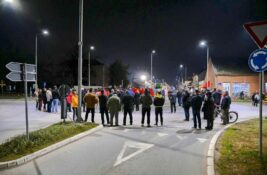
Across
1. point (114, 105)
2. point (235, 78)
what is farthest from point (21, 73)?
point (235, 78)

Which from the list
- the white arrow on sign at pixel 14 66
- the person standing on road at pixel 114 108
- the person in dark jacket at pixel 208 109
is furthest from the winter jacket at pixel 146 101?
the white arrow on sign at pixel 14 66

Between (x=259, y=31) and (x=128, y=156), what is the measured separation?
471 cm

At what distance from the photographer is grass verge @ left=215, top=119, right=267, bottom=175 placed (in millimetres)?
7198

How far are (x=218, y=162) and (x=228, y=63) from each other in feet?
192

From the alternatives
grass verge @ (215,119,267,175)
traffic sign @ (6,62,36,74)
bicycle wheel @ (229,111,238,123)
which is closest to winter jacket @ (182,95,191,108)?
bicycle wheel @ (229,111,238,123)

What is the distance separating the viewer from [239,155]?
28.7 ft

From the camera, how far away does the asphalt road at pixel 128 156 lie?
741 centimetres

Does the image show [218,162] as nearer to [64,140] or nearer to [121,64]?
[64,140]

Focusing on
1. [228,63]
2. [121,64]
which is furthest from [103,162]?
[121,64]

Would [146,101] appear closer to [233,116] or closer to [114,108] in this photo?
[114,108]

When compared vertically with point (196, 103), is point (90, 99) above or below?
above

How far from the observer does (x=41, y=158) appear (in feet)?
28.6

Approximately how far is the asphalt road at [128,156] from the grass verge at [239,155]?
1.57 ft

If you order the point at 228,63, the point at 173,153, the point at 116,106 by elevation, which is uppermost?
the point at 228,63
